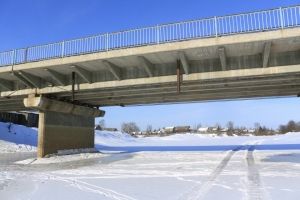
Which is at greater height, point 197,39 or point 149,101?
point 197,39

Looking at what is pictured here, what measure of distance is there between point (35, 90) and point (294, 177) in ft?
56.6

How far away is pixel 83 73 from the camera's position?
20391mm

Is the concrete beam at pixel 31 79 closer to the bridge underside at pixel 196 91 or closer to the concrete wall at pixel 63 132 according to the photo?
the bridge underside at pixel 196 91

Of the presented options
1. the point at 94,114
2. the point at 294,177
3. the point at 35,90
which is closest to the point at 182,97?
the point at 94,114

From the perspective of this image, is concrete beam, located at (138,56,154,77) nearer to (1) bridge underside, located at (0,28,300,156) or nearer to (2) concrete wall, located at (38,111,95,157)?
(1) bridge underside, located at (0,28,300,156)

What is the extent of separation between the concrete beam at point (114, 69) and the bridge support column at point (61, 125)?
5.73 meters

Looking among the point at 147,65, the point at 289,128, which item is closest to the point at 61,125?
the point at 147,65

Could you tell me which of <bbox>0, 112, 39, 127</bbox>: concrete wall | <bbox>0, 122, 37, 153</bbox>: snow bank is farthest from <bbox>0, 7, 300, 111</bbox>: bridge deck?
<bbox>0, 112, 39, 127</bbox>: concrete wall

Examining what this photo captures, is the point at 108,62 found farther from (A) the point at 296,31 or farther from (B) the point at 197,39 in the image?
(A) the point at 296,31

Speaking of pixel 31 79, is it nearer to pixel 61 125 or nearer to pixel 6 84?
pixel 6 84

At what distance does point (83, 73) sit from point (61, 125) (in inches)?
212

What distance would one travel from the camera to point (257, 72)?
16.5m

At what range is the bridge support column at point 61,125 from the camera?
2233 centimetres

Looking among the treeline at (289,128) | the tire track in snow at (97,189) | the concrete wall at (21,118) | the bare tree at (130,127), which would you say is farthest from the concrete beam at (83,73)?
the bare tree at (130,127)
